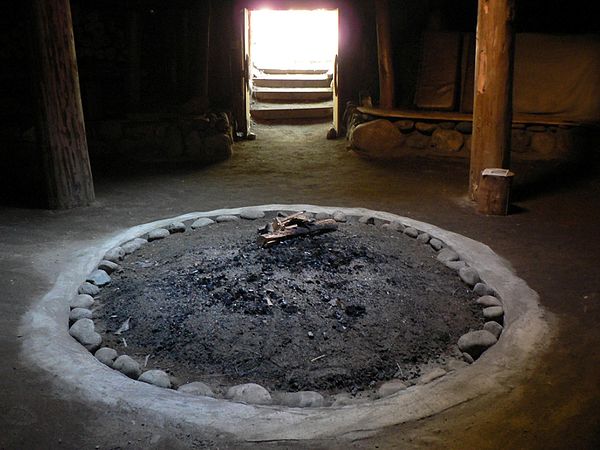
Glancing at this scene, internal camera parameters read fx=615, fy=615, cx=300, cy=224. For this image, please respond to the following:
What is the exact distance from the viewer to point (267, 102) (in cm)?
1270

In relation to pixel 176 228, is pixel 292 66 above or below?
above

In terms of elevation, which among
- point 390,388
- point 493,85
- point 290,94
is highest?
point 493,85

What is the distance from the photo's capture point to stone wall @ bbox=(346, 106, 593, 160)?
8.61 meters

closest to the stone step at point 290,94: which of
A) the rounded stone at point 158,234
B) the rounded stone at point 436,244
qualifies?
the rounded stone at point 158,234

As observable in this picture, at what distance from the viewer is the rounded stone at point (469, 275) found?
4.70 meters

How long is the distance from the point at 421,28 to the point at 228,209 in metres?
5.51

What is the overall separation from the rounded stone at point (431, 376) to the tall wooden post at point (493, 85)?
3.72 meters

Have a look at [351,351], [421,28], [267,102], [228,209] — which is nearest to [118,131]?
[228,209]

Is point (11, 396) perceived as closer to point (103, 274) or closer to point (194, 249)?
point (103, 274)

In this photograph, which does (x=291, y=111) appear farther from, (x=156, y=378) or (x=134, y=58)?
(x=156, y=378)

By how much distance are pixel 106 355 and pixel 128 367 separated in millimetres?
232

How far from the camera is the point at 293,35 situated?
1692cm

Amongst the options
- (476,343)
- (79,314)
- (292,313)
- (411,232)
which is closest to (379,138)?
(411,232)

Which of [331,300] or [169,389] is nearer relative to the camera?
[169,389]
